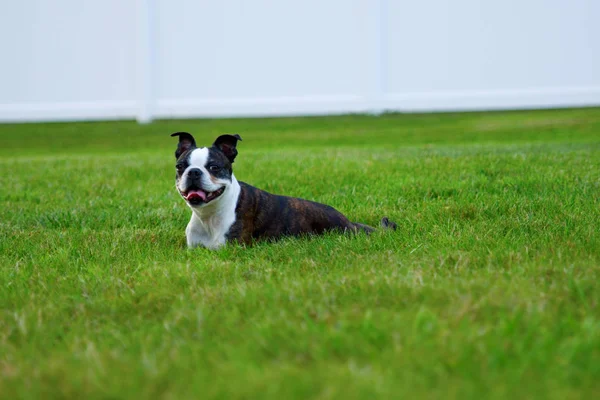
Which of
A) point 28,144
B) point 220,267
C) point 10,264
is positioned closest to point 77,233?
point 10,264

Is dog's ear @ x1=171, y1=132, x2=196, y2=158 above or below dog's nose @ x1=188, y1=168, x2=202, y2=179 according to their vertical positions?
above

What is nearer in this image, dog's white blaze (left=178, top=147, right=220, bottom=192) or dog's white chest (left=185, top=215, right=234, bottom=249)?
dog's white blaze (left=178, top=147, right=220, bottom=192)

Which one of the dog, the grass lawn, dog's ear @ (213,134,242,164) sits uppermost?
dog's ear @ (213,134,242,164)

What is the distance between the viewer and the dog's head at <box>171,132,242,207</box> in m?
4.98

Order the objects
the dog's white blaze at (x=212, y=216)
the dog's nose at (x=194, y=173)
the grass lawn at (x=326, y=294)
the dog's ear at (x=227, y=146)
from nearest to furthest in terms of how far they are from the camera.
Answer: the grass lawn at (x=326, y=294) → the dog's nose at (x=194, y=173) → the dog's white blaze at (x=212, y=216) → the dog's ear at (x=227, y=146)

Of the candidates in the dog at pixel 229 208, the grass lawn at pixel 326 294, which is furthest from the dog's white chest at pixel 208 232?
the grass lawn at pixel 326 294

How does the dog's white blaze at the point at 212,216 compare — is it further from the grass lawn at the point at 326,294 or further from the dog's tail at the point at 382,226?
the dog's tail at the point at 382,226

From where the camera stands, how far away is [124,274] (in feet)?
14.0

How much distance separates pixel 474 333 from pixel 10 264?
3532 mm

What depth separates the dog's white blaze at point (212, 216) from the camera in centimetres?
515

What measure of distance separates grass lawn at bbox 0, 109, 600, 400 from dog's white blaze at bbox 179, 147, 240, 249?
202mm

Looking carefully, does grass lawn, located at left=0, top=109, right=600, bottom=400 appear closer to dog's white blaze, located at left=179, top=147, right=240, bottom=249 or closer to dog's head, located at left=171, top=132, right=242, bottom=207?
dog's white blaze, located at left=179, top=147, right=240, bottom=249

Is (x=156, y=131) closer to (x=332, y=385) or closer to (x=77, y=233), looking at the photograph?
(x=77, y=233)

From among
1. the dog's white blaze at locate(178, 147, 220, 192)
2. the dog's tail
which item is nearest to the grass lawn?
the dog's tail
